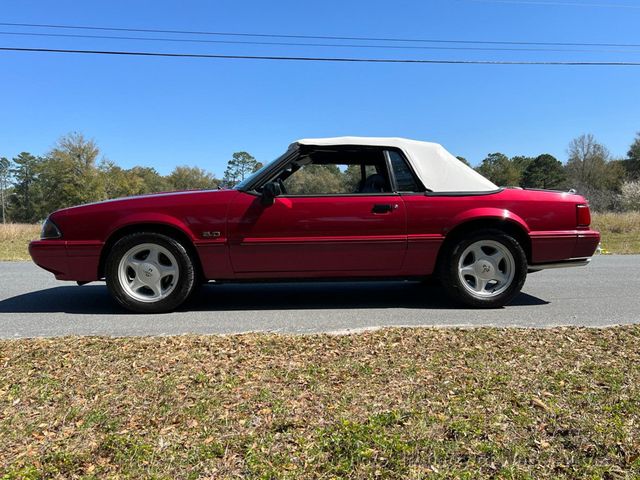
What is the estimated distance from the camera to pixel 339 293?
18.6 feet

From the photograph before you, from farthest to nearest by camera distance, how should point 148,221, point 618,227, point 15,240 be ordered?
point 618,227
point 15,240
point 148,221

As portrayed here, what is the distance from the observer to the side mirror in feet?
14.7

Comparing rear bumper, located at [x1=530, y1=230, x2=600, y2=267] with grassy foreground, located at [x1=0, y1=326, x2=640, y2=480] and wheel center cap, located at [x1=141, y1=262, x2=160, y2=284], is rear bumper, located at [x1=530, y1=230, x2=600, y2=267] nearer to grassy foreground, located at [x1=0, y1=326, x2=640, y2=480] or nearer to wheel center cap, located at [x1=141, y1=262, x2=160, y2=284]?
grassy foreground, located at [x1=0, y1=326, x2=640, y2=480]

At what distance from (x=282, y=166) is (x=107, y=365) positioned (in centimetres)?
249

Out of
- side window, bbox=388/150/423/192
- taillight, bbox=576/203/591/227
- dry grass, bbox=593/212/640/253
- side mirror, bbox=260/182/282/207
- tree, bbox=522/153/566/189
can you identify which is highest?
tree, bbox=522/153/566/189

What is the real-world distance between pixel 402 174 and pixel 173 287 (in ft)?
8.37

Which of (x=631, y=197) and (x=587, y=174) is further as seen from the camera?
(x=587, y=174)

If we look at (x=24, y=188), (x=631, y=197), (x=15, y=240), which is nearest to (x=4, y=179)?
(x=24, y=188)

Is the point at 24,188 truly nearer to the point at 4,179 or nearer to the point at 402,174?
the point at 4,179

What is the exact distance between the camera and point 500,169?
231 feet

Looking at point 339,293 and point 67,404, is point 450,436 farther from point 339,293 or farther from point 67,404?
point 339,293

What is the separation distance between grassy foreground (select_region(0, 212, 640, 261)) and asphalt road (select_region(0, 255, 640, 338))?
6767mm

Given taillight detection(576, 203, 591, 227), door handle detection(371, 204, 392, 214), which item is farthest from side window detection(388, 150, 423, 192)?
taillight detection(576, 203, 591, 227)

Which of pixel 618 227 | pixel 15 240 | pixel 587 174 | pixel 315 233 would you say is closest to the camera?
pixel 315 233
